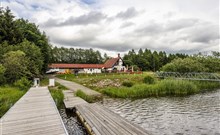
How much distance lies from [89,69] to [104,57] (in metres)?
45.8

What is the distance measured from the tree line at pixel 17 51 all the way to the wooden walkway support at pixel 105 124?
1421 cm

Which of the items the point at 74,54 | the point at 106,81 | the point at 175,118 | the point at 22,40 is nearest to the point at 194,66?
the point at 106,81

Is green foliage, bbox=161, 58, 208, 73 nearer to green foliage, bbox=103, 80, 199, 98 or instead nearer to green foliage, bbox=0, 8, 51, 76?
green foliage, bbox=103, 80, 199, 98

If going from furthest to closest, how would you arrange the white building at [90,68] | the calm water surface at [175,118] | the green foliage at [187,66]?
1. the white building at [90,68]
2. the green foliage at [187,66]
3. the calm water surface at [175,118]

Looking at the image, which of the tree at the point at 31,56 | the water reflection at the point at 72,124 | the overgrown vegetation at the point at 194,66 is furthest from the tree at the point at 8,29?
the overgrown vegetation at the point at 194,66

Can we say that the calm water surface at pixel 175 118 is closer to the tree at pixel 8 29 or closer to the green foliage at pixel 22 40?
the green foliage at pixel 22 40

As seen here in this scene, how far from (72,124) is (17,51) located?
19.3 m

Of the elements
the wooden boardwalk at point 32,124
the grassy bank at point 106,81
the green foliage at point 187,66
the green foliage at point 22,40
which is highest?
the green foliage at point 22,40

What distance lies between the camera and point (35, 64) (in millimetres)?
31875

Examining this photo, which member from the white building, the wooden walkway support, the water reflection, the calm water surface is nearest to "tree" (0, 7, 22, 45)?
the water reflection

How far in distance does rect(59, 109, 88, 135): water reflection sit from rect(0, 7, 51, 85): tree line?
37.4 feet

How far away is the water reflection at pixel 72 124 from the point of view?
10.2 metres

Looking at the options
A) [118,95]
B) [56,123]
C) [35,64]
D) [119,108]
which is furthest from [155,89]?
[35,64]

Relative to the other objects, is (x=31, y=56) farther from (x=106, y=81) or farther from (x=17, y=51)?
(x=106, y=81)
